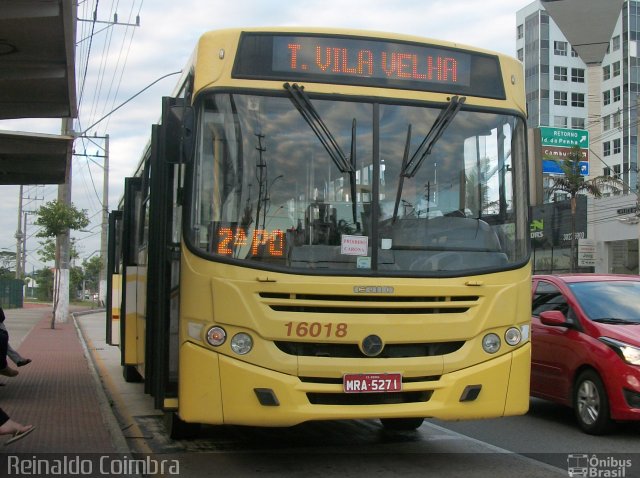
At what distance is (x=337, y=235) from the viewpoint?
5867 mm

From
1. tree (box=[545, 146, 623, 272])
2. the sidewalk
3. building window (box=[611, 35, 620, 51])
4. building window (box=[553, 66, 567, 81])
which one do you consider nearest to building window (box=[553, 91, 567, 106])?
building window (box=[553, 66, 567, 81])

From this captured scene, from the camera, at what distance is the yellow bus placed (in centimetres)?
559

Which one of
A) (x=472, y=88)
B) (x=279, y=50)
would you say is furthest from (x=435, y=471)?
(x=279, y=50)

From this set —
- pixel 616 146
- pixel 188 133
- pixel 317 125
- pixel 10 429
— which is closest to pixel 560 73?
pixel 616 146

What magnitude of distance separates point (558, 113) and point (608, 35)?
124ft

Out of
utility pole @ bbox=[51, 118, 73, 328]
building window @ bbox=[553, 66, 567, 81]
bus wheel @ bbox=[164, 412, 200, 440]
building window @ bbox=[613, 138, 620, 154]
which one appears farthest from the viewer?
building window @ bbox=[553, 66, 567, 81]

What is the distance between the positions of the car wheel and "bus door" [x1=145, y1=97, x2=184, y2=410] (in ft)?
14.2

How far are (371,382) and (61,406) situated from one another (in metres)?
4.74

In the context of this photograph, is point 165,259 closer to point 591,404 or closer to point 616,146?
point 591,404

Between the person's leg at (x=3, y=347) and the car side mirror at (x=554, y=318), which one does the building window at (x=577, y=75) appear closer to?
the car side mirror at (x=554, y=318)

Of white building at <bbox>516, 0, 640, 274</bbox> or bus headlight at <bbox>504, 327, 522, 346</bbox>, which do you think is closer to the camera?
bus headlight at <bbox>504, 327, 522, 346</bbox>

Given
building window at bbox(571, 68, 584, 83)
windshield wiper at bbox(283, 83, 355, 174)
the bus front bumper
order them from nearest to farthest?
the bus front bumper < windshield wiper at bbox(283, 83, 355, 174) < building window at bbox(571, 68, 584, 83)

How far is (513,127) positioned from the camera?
6.54 metres

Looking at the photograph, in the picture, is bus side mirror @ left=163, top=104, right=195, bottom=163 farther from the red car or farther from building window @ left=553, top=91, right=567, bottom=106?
building window @ left=553, top=91, right=567, bottom=106
